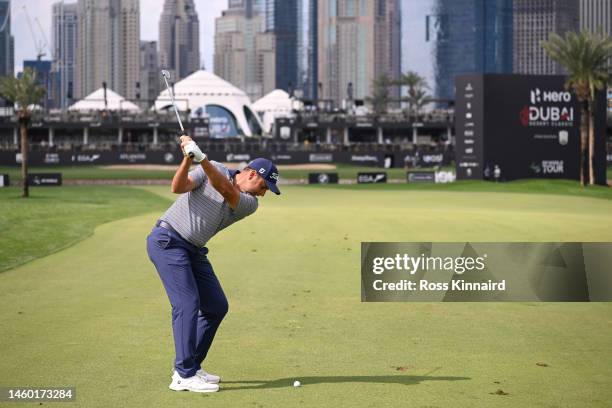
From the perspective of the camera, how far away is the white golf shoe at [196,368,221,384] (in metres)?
10.7

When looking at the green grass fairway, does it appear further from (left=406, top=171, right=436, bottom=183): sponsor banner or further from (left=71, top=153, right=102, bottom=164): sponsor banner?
(left=71, top=153, right=102, bottom=164): sponsor banner

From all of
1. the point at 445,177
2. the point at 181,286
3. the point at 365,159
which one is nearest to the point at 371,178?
the point at 445,177

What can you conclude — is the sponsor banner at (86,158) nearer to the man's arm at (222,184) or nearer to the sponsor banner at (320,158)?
the sponsor banner at (320,158)

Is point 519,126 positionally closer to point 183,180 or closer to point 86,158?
point 86,158

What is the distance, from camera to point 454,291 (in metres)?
15.3

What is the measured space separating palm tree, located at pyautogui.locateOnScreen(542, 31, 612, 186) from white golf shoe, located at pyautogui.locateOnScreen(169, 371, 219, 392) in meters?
58.5

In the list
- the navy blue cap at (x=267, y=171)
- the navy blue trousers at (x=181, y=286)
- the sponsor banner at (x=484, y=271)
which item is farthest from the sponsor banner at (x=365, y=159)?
the navy blue trousers at (x=181, y=286)

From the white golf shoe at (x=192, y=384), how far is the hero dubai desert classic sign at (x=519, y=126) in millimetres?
57870

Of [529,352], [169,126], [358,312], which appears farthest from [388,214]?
[169,126]

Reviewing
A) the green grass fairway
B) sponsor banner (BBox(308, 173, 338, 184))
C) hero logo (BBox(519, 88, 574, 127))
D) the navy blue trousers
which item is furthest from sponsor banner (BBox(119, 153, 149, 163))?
the navy blue trousers

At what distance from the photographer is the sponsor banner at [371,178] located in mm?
75562

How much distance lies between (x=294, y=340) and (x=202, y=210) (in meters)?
3.80

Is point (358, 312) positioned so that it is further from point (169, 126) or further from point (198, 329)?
point (169, 126)

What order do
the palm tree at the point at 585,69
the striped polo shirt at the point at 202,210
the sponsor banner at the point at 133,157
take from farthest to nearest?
the sponsor banner at the point at 133,157 → the palm tree at the point at 585,69 → the striped polo shirt at the point at 202,210
